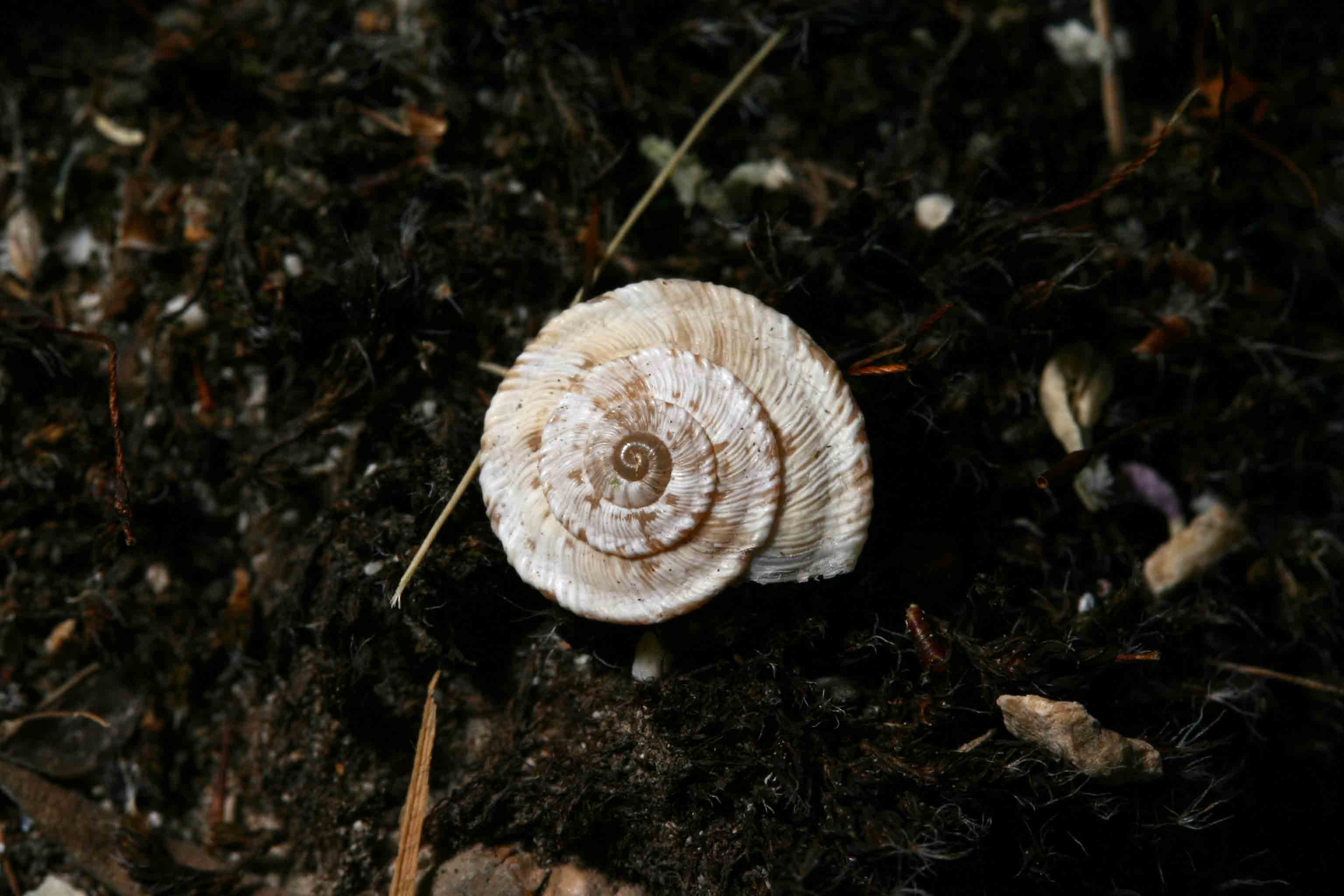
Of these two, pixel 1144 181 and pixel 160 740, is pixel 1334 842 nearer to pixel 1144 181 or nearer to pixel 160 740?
pixel 1144 181

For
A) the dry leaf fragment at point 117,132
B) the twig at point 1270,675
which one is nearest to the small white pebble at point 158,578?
the dry leaf fragment at point 117,132

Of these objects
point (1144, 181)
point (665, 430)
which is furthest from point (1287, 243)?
point (665, 430)

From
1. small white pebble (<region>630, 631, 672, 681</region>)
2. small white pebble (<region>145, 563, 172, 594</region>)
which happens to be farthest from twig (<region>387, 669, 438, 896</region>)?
small white pebble (<region>145, 563, 172, 594</region>)

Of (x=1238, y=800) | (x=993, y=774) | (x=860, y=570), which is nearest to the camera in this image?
(x=993, y=774)

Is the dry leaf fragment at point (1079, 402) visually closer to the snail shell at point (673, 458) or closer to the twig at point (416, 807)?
the snail shell at point (673, 458)

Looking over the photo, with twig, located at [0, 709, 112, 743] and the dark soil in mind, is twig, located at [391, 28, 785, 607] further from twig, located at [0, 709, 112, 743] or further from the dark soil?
twig, located at [0, 709, 112, 743]

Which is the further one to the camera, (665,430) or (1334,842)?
(1334,842)
